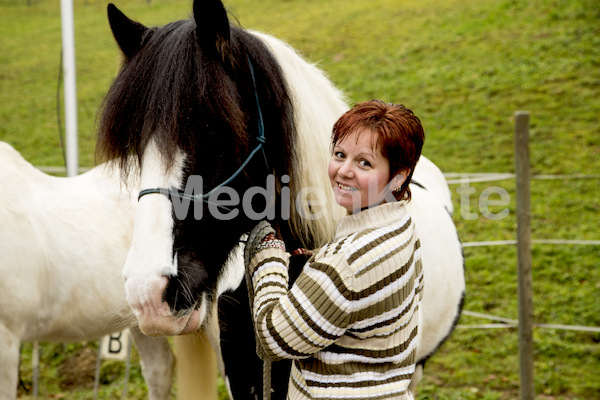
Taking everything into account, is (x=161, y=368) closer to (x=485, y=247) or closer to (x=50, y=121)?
(x=485, y=247)

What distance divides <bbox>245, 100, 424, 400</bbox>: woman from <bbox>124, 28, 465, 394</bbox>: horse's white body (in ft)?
0.77

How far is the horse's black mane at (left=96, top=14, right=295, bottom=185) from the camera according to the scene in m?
1.41

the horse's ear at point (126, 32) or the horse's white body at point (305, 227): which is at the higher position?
the horse's ear at point (126, 32)

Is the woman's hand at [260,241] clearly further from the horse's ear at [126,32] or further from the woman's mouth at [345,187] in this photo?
the horse's ear at [126,32]

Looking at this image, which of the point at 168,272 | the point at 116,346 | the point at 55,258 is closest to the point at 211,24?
the point at 168,272

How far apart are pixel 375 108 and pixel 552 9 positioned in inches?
491

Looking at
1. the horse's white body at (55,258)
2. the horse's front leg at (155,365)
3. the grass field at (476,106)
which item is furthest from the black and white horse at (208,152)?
the horse's front leg at (155,365)

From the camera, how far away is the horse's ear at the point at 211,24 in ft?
4.75

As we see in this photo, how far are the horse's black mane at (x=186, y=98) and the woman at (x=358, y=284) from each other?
0.28m

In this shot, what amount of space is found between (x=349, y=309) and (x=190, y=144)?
21.3 inches

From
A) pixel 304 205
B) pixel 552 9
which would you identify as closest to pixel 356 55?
pixel 552 9

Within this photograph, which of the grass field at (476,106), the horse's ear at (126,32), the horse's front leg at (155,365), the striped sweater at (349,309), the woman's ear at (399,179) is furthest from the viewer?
the grass field at (476,106)

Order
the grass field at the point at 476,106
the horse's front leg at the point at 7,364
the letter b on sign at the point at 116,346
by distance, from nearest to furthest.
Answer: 1. the horse's front leg at the point at 7,364
2. the letter b on sign at the point at 116,346
3. the grass field at the point at 476,106

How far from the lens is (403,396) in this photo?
4.64 ft
